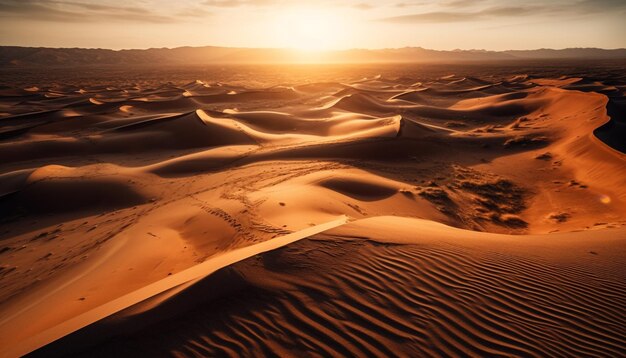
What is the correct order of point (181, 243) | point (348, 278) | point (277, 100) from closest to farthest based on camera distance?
point (348, 278)
point (181, 243)
point (277, 100)

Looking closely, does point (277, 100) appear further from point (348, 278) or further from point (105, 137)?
point (348, 278)

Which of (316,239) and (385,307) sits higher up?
(316,239)

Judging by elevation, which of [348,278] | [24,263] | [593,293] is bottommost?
[24,263]

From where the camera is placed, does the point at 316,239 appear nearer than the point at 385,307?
No

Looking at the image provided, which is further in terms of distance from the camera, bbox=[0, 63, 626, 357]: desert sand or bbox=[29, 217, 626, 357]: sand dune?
bbox=[0, 63, 626, 357]: desert sand

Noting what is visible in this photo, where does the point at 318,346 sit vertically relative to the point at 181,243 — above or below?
above

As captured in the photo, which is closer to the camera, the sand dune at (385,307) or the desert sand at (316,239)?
the sand dune at (385,307)

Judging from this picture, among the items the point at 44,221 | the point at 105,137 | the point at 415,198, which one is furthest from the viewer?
the point at 105,137

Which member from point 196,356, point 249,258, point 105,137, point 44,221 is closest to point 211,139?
point 105,137
